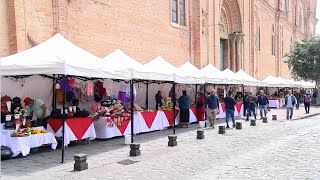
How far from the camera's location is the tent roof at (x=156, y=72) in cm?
1214

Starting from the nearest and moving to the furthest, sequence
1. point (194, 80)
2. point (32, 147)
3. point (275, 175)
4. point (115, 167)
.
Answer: point (275, 175)
point (115, 167)
point (32, 147)
point (194, 80)

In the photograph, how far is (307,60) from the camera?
3812 centimetres

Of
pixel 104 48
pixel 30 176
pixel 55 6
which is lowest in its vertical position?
pixel 30 176

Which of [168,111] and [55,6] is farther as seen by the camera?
[168,111]

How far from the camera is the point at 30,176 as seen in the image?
773 cm

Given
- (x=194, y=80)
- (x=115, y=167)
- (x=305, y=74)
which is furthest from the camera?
(x=305, y=74)

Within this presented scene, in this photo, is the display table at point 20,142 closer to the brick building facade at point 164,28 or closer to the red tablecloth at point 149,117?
the brick building facade at point 164,28

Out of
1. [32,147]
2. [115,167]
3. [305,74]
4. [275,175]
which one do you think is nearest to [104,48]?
[32,147]

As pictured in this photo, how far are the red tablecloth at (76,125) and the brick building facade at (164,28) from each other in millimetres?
2842

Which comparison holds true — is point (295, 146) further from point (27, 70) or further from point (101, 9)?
point (101, 9)

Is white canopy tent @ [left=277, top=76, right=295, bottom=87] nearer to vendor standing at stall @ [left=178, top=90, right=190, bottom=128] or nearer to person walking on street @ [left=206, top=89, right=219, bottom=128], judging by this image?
person walking on street @ [left=206, top=89, right=219, bottom=128]

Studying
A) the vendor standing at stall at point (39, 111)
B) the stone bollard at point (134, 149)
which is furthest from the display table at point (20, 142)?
the stone bollard at point (134, 149)

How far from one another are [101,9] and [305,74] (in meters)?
27.5

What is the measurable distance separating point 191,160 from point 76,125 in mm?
3636
